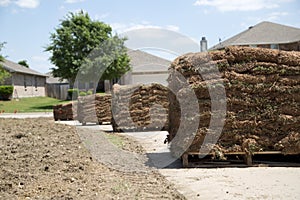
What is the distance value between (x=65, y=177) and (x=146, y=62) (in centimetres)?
3728

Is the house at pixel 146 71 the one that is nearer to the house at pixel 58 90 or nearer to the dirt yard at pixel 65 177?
the house at pixel 58 90

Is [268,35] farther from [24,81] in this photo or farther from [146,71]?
[24,81]

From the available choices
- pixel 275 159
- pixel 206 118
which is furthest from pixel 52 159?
pixel 275 159

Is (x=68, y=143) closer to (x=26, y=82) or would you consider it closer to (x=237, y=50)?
(x=237, y=50)

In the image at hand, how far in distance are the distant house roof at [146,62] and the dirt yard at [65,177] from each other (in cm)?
3004

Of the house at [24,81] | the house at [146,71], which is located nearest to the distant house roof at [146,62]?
the house at [146,71]

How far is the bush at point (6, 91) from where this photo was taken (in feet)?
124

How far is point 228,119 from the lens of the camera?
7.00m

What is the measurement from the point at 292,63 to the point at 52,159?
4984mm

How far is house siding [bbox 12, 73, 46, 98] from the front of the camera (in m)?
41.8

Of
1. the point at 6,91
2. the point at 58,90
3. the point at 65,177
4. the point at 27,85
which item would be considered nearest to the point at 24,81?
the point at 27,85

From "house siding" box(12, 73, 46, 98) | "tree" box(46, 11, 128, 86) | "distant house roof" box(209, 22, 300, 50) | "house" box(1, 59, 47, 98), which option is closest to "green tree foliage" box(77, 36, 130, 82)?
"tree" box(46, 11, 128, 86)

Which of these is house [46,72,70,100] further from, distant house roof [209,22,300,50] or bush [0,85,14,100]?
distant house roof [209,22,300,50]

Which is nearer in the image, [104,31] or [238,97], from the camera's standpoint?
[238,97]
